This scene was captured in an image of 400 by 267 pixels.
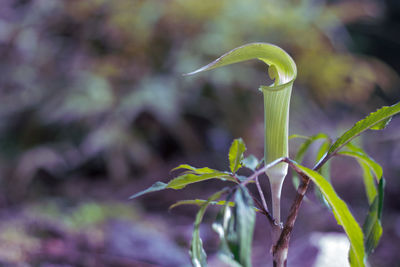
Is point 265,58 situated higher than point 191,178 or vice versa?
point 265,58

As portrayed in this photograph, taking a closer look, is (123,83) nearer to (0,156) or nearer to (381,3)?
(0,156)

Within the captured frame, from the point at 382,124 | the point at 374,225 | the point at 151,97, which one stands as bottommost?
the point at 151,97

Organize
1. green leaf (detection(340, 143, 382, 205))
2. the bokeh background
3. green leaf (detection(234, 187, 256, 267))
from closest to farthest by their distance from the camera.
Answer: green leaf (detection(234, 187, 256, 267))
green leaf (detection(340, 143, 382, 205))
the bokeh background

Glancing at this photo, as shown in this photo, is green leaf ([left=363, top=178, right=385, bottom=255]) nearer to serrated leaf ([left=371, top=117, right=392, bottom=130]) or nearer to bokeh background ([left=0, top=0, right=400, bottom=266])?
serrated leaf ([left=371, top=117, right=392, bottom=130])

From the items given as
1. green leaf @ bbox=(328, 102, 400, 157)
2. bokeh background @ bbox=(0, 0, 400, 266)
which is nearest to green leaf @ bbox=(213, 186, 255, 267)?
green leaf @ bbox=(328, 102, 400, 157)

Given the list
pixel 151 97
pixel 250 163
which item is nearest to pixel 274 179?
pixel 250 163

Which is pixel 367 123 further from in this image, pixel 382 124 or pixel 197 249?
pixel 197 249

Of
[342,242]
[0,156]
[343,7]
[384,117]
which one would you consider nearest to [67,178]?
[0,156]

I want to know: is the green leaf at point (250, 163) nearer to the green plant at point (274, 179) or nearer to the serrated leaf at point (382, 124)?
the green plant at point (274, 179)
